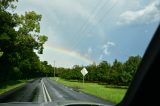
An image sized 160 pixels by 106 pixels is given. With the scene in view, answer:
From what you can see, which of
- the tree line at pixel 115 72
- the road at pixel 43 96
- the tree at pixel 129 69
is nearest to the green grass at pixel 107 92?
the road at pixel 43 96

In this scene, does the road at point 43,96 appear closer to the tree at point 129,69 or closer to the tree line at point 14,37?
the tree line at point 14,37

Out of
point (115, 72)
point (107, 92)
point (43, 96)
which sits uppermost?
point (115, 72)

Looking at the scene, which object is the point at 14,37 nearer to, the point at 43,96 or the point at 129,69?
the point at 43,96

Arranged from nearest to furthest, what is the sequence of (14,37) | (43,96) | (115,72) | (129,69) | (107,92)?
(43,96)
(107,92)
(14,37)
(129,69)
(115,72)

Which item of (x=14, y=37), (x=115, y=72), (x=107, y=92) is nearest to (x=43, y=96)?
(x=107, y=92)

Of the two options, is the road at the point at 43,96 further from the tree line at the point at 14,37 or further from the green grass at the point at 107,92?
the tree line at the point at 14,37

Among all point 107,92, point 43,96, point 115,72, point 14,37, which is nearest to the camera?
point 43,96

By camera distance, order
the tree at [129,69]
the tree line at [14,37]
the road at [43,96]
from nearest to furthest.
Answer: the road at [43,96] → the tree line at [14,37] → the tree at [129,69]

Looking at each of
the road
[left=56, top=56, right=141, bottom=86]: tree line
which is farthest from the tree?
the road

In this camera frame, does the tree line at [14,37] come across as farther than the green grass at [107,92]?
Yes

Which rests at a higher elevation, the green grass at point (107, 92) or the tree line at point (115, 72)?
the tree line at point (115, 72)

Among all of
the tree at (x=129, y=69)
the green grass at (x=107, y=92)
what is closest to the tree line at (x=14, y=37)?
the green grass at (x=107, y=92)

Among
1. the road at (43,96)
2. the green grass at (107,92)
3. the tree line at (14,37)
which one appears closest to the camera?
the road at (43,96)

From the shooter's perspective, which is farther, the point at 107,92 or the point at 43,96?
the point at 107,92
